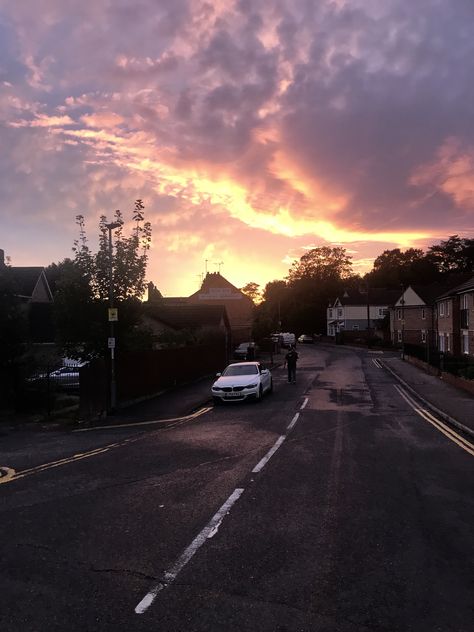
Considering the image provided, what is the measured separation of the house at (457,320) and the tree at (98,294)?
28.2 meters

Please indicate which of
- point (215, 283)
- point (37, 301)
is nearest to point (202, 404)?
point (37, 301)

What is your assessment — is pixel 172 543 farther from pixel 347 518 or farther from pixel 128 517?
→ pixel 347 518

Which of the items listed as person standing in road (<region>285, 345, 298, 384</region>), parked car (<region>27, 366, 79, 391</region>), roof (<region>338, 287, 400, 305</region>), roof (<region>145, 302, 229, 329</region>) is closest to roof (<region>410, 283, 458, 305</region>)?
roof (<region>338, 287, 400, 305</region>)

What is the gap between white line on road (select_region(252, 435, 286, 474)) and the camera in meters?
9.30

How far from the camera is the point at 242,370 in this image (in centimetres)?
2166

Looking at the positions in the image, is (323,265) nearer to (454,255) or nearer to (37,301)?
(454,255)

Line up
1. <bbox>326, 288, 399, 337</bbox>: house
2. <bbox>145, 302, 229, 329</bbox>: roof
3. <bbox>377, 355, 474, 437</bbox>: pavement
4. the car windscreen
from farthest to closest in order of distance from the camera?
<bbox>326, 288, 399, 337</bbox>: house < <bbox>145, 302, 229, 329</bbox>: roof < the car windscreen < <bbox>377, 355, 474, 437</bbox>: pavement

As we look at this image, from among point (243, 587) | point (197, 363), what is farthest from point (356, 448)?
point (197, 363)

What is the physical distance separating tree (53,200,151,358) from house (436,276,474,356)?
28161 millimetres

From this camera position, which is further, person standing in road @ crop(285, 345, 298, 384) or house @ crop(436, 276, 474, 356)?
house @ crop(436, 276, 474, 356)

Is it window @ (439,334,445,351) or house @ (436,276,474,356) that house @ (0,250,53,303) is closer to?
house @ (436,276,474,356)

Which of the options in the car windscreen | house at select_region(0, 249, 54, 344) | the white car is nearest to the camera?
the white car

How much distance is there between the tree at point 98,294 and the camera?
763 inches

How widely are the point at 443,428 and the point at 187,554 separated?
10467 mm
